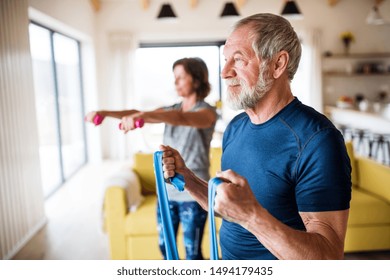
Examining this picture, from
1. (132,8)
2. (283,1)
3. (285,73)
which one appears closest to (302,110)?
(285,73)

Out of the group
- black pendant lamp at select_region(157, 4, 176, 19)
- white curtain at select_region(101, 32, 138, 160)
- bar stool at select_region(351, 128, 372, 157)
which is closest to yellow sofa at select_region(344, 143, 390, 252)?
black pendant lamp at select_region(157, 4, 176, 19)

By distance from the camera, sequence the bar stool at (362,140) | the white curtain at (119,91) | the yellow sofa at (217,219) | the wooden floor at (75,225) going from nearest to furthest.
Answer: the yellow sofa at (217,219)
the wooden floor at (75,225)
the bar stool at (362,140)
the white curtain at (119,91)

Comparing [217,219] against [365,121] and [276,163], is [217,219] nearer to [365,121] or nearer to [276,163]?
[276,163]

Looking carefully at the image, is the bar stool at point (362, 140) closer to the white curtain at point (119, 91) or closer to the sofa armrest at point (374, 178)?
the sofa armrest at point (374, 178)

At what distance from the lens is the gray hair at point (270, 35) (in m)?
0.59

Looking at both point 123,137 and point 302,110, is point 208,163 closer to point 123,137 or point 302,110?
point 302,110

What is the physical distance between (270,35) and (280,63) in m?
0.05

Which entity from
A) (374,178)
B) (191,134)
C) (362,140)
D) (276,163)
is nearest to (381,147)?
(362,140)

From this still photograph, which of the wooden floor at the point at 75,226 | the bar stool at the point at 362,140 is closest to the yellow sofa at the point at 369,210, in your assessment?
the wooden floor at the point at 75,226

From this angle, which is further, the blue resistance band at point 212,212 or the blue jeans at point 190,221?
the blue jeans at point 190,221

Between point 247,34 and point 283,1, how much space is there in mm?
818

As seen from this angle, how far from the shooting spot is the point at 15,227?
1.79m
